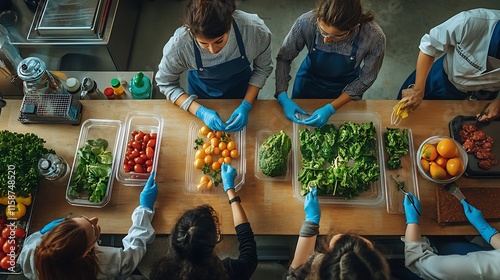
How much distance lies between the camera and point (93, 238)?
186 cm

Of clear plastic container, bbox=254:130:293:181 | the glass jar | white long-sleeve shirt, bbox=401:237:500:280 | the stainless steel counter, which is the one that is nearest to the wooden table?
clear plastic container, bbox=254:130:293:181

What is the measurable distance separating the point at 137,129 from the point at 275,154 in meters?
0.97

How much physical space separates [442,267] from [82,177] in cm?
216

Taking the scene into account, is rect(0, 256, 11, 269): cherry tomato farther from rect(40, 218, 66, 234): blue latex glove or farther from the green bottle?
the green bottle

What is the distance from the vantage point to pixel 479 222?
2041mm

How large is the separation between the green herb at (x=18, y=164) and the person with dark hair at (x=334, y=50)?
1.58m

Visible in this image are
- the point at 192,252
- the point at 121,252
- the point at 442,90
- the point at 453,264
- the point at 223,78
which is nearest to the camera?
the point at 192,252

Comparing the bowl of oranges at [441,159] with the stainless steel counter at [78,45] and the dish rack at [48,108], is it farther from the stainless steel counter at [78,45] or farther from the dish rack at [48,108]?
the stainless steel counter at [78,45]

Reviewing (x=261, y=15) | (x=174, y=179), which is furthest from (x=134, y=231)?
(x=261, y=15)

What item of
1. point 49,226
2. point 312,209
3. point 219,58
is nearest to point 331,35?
point 219,58

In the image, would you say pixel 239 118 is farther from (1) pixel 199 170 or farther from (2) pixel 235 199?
(2) pixel 235 199

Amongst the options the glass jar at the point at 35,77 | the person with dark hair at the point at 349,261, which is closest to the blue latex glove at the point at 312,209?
the person with dark hair at the point at 349,261

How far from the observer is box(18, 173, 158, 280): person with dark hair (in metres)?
1.67

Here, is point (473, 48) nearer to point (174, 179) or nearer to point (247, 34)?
point (247, 34)
